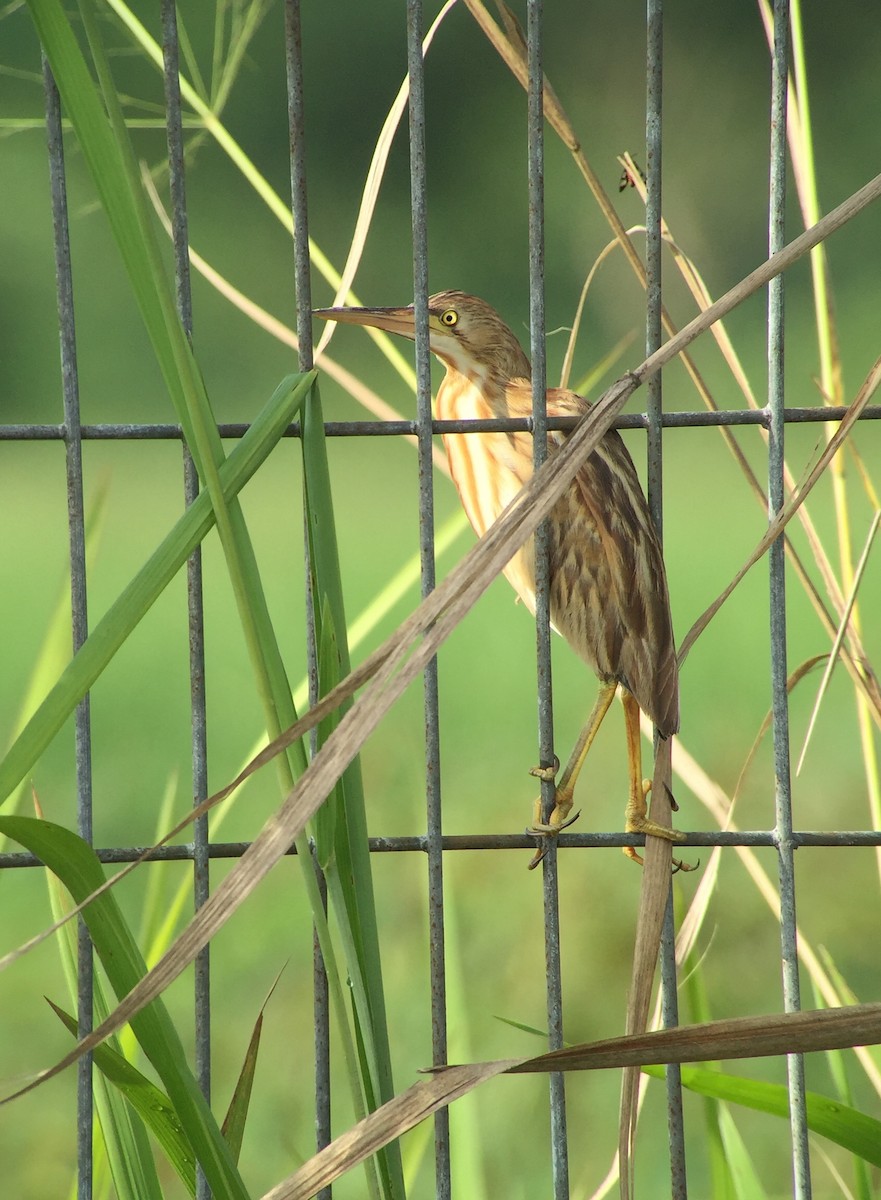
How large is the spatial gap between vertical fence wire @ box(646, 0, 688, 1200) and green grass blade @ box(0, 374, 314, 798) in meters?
0.14

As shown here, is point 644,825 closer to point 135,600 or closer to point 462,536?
point 135,600

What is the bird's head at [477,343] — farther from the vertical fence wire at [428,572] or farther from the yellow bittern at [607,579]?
the vertical fence wire at [428,572]

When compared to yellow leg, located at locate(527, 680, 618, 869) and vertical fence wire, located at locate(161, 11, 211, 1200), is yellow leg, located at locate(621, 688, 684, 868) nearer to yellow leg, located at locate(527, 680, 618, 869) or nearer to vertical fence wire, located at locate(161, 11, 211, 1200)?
yellow leg, located at locate(527, 680, 618, 869)

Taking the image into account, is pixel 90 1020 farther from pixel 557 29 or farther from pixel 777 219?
pixel 557 29

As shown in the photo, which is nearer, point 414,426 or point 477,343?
point 414,426

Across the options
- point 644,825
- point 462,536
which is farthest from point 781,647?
point 462,536

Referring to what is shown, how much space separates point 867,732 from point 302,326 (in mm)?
387

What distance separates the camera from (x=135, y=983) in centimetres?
44

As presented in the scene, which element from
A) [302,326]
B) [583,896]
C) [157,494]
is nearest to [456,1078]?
[302,326]

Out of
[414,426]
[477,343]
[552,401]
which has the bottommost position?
[414,426]

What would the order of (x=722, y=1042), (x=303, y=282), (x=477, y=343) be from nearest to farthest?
(x=722, y=1042) < (x=303, y=282) < (x=477, y=343)

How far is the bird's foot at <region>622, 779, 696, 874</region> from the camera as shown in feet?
1.71

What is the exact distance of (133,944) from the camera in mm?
440

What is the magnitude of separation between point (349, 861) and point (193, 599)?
122mm
